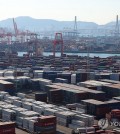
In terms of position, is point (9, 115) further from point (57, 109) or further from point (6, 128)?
point (6, 128)

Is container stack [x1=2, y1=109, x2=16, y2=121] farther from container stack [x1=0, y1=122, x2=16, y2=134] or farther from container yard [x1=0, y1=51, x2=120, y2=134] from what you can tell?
container stack [x1=0, y1=122, x2=16, y2=134]

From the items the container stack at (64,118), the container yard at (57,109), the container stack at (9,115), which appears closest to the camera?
the container yard at (57,109)

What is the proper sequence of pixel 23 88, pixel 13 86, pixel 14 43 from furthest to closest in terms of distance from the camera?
pixel 14 43, pixel 23 88, pixel 13 86

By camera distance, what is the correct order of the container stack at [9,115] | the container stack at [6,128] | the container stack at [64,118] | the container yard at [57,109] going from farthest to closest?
the container stack at [9,115] → the container stack at [64,118] → the container yard at [57,109] → the container stack at [6,128]

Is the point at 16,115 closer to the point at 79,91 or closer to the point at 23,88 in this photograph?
the point at 79,91

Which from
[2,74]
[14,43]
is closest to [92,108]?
[2,74]

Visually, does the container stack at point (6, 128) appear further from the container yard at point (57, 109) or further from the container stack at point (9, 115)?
the container stack at point (9, 115)

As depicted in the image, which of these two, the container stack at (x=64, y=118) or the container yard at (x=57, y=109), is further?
the container stack at (x=64, y=118)

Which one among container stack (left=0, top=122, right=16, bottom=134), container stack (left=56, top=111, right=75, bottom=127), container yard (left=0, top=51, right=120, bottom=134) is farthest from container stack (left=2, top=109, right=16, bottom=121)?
container stack (left=0, top=122, right=16, bottom=134)

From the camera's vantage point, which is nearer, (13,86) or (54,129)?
(54,129)

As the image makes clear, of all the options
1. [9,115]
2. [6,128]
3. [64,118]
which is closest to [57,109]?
[64,118]

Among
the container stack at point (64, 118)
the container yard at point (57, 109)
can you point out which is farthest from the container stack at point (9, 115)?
the container stack at point (64, 118)
